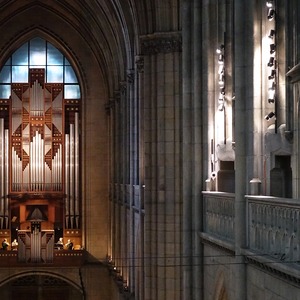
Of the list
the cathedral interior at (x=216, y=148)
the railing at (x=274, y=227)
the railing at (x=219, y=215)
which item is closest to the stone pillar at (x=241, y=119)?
the cathedral interior at (x=216, y=148)

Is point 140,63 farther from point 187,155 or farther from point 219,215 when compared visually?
A: point 219,215

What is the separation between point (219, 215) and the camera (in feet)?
74.0

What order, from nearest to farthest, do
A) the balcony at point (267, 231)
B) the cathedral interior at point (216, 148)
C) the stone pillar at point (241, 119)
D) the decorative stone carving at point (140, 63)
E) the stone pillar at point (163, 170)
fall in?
the balcony at point (267, 231) → the cathedral interior at point (216, 148) → the stone pillar at point (241, 119) → the stone pillar at point (163, 170) → the decorative stone carving at point (140, 63)

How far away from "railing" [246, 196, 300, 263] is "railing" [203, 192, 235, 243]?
6.72 ft

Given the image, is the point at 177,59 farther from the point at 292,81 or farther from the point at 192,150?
the point at 292,81

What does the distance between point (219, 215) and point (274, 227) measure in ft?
17.6

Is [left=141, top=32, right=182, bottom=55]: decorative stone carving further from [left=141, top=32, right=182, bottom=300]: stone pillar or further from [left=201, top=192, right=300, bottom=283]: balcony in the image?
[left=201, top=192, right=300, bottom=283]: balcony

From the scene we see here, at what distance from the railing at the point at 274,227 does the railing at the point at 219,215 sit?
205cm

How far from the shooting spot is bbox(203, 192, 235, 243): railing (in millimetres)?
21266

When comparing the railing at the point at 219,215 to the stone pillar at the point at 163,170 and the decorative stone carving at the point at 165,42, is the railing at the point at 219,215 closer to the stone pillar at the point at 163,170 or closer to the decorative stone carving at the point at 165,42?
the stone pillar at the point at 163,170

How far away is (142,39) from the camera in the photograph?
107 ft

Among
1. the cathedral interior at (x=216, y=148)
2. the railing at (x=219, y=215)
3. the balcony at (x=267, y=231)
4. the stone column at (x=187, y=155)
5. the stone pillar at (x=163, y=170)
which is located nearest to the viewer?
the balcony at (x=267, y=231)

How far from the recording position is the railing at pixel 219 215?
69.8ft

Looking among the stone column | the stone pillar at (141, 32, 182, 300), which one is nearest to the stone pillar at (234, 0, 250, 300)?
the stone column
